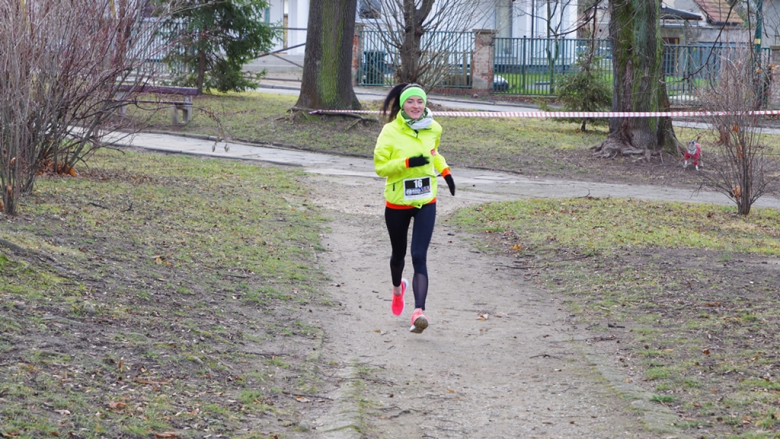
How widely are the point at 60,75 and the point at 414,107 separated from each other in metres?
4.58

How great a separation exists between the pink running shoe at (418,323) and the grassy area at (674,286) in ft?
4.33

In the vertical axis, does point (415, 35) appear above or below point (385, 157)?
above

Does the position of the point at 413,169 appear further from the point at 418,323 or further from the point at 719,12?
the point at 719,12

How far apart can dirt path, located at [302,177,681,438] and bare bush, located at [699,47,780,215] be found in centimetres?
411

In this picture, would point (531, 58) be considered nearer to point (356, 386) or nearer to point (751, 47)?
point (751, 47)

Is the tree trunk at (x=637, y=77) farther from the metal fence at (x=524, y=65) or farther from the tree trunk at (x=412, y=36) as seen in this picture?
the metal fence at (x=524, y=65)

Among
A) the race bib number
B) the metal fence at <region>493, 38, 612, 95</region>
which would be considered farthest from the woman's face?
the metal fence at <region>493, 38, 612, 95</region>

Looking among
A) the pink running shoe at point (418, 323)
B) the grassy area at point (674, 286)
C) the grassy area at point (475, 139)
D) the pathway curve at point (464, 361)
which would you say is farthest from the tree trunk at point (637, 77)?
the pink running shoe at point (418, 323)

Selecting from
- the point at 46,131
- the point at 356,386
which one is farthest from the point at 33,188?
the point at 356,386

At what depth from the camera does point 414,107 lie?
21.1ft

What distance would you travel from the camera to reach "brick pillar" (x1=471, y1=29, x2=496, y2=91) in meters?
31.4

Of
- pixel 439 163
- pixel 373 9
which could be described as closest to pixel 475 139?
pixel 373 9

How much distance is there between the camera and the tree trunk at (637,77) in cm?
1749

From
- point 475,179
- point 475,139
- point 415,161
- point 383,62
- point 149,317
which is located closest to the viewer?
point 149,317
